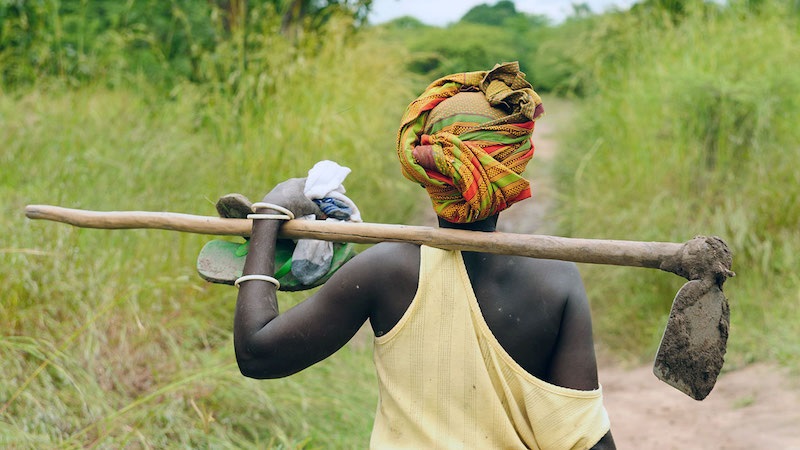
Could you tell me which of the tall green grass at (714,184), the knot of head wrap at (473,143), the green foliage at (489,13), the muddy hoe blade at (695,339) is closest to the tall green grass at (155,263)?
the knot of head wrap at (473,143)

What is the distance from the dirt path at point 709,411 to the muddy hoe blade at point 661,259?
2.54m

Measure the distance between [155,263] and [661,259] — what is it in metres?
3.01

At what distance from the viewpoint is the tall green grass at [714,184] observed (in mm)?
5480

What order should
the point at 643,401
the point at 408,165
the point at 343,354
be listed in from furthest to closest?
the point at 643,401 < the point at 343,354 < the point at 408,165

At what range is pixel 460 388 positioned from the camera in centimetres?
182

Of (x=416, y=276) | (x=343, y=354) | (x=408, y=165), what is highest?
(x=408, y=165)

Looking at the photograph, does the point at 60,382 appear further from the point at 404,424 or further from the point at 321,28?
the point at 321,28

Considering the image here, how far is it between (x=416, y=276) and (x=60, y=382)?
232 cm

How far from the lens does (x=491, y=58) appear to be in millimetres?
9375

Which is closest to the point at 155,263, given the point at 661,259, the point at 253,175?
the point at 253,175

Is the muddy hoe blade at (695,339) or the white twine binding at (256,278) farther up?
the white twine binding at (256,278)

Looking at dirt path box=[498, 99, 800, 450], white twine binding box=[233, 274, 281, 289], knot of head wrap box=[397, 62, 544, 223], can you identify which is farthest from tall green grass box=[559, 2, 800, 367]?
white twine binding box=[233, 274, 281, 289]

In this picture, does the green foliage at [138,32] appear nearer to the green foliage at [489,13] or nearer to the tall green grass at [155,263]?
the tall green grass at [155,263]

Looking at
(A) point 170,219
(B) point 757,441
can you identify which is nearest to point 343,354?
(B) point 757,441
